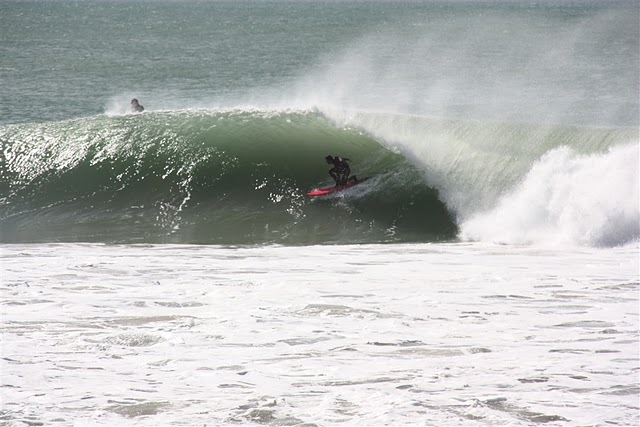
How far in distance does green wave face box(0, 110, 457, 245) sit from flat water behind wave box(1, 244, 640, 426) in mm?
3054

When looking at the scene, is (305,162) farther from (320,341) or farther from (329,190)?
(320,341)

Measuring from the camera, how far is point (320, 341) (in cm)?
917

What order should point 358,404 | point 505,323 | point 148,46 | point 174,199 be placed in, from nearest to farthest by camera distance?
point 358,404, point 505,323, point 174,199, point 148,46

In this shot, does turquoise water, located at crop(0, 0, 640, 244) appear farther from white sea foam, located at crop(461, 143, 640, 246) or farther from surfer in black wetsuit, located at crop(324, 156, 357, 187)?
surfer in black wetsuit, located at crop(324, 156, 357, 187)

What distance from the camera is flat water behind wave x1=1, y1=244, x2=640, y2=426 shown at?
7.64 meters

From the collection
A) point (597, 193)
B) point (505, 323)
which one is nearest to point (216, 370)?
point (505, 323)

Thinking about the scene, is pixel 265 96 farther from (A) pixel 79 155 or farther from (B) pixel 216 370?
(B) pixel 216 370

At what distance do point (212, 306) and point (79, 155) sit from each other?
35.4ft

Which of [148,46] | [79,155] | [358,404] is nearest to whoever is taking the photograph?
[358,404]

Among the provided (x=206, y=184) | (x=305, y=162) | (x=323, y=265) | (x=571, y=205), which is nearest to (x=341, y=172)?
(x=305, y=162)

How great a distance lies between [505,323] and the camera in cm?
978

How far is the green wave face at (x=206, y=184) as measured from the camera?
16.2m

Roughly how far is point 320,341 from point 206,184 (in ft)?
32.9

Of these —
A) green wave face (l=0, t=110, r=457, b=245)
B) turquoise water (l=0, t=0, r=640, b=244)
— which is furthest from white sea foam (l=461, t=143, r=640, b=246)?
green wave face (l=0, t=110, r=457, b=245)
